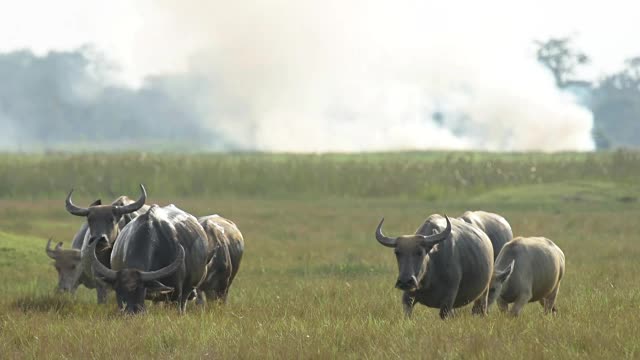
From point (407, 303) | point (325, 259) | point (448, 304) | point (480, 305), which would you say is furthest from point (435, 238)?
point (325, 259)

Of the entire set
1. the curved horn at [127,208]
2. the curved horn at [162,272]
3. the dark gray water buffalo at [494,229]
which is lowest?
the curved horn at [162,272]

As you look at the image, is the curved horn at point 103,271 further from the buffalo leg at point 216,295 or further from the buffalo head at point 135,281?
the buffalo leg at point 216,295

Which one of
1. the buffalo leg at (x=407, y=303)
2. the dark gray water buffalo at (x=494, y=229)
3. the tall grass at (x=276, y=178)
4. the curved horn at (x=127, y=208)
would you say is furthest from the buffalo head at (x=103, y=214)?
the tall grass at (x=276, y=178)

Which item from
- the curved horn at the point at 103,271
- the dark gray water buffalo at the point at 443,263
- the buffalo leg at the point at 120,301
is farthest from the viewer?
the buffalo leg at the point at 120,301

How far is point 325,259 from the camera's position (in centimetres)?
2614

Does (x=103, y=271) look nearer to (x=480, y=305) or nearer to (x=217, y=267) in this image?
(x=217, y=267)

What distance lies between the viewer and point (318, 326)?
13.4 meters

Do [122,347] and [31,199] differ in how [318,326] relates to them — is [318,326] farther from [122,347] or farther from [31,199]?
[31,199]

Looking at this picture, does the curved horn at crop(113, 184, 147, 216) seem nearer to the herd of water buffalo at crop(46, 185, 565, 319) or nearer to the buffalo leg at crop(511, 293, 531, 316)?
the herd of water buffalo at crop(46, 185, 565, 319)

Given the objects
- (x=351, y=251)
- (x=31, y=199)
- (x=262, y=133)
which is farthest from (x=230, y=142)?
(x=351, y=251)

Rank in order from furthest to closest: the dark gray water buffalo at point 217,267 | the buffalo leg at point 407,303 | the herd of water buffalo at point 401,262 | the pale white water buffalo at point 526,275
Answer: the dark gray water buffalo at point 217,267, the pale white water buffalo at point 526,275, the buffalo leg at point 407,303, the herd of water buffalo at point 401,262

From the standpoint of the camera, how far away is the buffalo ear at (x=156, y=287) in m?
14.0

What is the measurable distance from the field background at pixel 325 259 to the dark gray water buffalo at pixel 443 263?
1.02 feet

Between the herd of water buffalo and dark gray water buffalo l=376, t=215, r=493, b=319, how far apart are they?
0.04 ft
